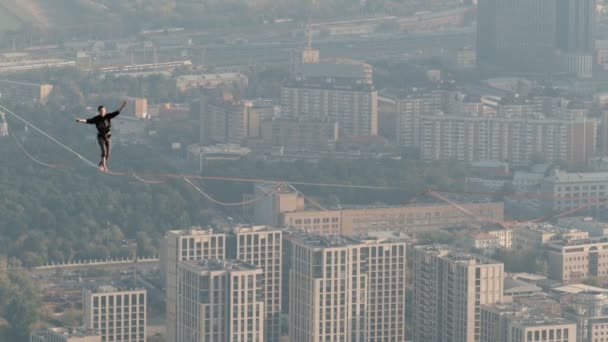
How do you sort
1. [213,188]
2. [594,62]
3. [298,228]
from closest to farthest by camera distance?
[298,228] → [213,188] → [594,62]

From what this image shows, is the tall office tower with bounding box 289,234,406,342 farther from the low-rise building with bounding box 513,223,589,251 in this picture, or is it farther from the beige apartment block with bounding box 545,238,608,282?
the low-rise building with bounding box 513,223,589,251

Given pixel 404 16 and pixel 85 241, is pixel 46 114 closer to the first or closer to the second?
pixel 85 241

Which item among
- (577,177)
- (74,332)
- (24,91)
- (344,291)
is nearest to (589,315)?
(344,291)

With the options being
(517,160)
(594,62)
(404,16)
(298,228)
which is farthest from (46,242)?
(404,16)

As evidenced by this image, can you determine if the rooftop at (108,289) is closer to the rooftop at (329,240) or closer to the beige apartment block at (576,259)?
the rooftop at (329,240)

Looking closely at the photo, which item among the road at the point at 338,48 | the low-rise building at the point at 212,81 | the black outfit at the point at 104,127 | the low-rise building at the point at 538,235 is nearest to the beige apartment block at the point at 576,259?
the low-rise building at the point at 538,235
